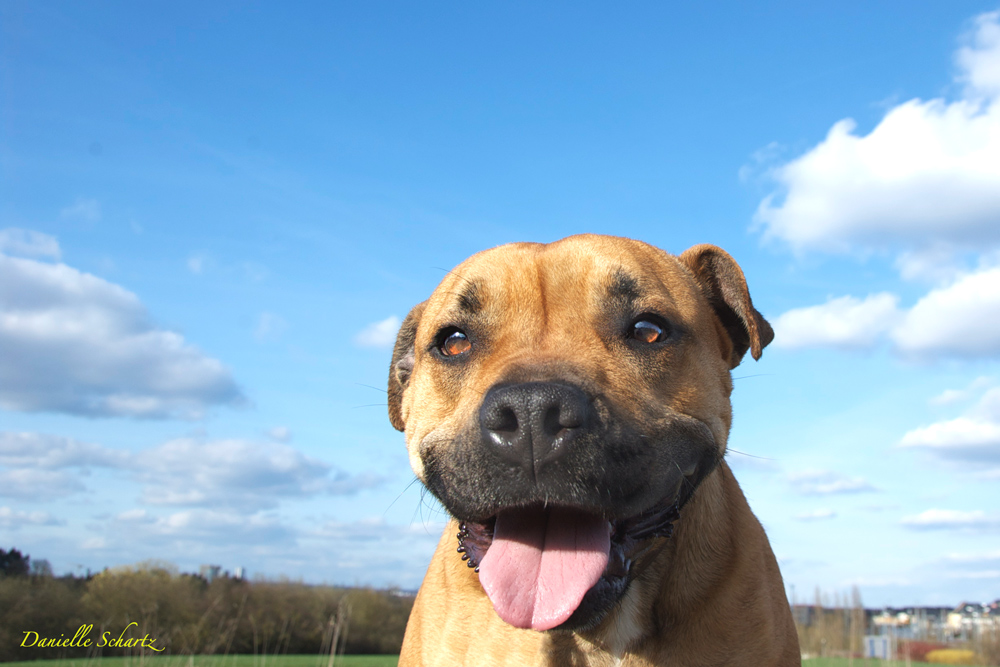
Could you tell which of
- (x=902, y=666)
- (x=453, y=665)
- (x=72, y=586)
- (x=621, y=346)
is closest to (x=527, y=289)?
(x=621, y=346)

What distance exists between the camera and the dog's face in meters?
2.95

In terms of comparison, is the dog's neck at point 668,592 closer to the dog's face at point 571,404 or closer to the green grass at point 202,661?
the dog's face at point 571,404

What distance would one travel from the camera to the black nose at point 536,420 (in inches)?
113

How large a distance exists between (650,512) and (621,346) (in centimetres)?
79

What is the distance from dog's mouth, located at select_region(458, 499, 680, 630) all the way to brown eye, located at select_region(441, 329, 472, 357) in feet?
3.09

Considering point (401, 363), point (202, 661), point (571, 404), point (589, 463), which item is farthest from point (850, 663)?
point (571, 404)

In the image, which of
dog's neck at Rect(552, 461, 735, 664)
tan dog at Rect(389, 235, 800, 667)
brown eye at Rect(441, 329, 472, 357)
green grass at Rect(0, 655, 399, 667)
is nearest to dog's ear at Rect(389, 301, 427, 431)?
tan dog at Rect(389, 235, 800, 667)

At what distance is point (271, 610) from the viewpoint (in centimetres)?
3061

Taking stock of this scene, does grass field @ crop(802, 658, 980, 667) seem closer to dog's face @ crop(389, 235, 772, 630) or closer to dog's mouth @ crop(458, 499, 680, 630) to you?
dog's face @ crop(389, 235, 772, 630)

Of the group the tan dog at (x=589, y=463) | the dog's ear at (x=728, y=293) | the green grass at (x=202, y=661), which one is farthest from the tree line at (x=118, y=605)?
the dog's ear at (x=728, y=293)

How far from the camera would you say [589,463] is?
290cm

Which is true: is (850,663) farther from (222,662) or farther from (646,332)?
(646,332)

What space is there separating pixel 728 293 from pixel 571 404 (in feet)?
6.00

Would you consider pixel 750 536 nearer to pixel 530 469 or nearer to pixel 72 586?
pixel 530 469
